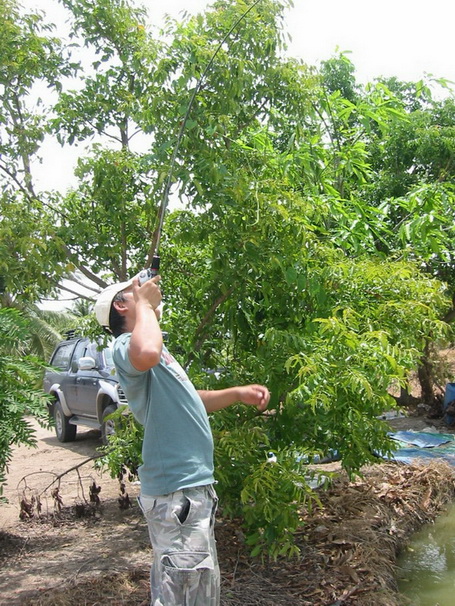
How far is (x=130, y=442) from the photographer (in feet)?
15.8

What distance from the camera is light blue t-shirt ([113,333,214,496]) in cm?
277

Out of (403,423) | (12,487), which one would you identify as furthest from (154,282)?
(403,423)

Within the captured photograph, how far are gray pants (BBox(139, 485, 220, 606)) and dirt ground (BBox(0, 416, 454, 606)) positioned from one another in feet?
4.90

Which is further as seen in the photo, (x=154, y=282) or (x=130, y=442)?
(x=130, y=442)

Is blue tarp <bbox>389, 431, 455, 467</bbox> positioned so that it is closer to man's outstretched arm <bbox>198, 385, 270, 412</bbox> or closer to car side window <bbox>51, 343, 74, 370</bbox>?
man's outstretched arm <bbox>198, 385, 270, 412</bbox>

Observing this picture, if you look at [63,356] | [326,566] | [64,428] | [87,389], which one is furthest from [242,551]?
[63,356]

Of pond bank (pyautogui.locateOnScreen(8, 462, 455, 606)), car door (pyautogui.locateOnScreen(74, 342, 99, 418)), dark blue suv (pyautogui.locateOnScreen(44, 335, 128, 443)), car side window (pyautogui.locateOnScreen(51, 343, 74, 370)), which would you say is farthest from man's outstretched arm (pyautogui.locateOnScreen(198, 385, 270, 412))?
car side window (pyautogui.locateOnScreen(51, 343, 74, 370))

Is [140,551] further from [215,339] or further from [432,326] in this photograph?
[432,326]

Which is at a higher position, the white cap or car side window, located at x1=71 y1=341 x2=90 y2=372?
the white cap

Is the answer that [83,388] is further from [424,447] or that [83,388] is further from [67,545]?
[424,447]

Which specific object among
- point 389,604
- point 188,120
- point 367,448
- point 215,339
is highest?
point 188,120

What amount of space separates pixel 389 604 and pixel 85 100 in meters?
4.70

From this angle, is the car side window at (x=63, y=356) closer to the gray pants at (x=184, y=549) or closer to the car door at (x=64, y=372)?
the car door at (x=64, y=372)

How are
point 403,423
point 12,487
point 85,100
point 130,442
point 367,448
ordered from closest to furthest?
point 367,448 < point 130,442 < point 85,100 < point 12,487 < point 403,423
